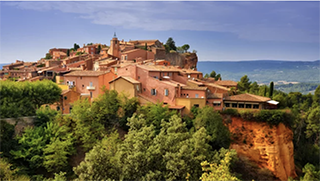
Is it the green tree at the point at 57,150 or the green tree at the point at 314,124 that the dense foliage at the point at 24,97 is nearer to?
the green tree at the point at 57,150

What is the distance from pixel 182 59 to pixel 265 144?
38.0 meters

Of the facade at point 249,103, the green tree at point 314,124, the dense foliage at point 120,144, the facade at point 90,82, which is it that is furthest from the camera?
the green tree at point 314,124

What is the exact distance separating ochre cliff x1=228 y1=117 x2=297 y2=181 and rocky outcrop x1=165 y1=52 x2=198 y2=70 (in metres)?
32.8

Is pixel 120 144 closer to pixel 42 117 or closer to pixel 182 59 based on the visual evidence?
pixel 42 117

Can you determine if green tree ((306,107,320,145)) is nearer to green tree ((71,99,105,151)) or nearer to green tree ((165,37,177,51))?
green tree ((71,99,105,151))

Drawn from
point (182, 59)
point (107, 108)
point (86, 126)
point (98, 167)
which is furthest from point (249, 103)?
point (182, 59)

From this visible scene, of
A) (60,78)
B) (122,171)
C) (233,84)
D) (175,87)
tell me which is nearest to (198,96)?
(175,87)

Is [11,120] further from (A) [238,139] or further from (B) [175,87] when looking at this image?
(A) [238,139]

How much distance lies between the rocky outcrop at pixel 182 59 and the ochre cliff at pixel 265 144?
108ft

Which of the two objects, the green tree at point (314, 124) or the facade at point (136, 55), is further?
the facade at point (136, 55)

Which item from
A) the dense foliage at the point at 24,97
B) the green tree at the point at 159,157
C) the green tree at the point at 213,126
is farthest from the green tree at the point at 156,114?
the dense foliage at the point at 24,97

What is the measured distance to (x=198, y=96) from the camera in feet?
104

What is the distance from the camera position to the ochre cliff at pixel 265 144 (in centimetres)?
2984

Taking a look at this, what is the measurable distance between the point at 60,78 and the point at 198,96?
25718 millimetres
